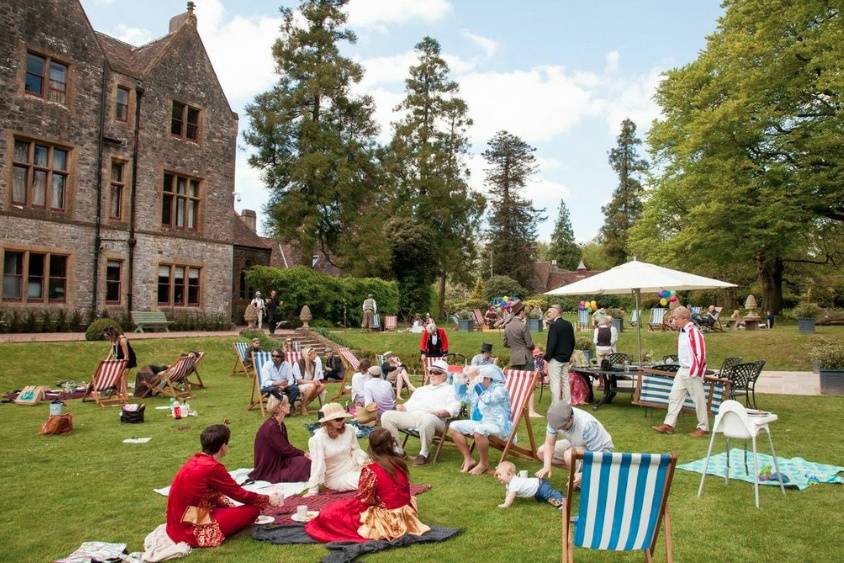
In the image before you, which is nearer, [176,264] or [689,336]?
[689,336]

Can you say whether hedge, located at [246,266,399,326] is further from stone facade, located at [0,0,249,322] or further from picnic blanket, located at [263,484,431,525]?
picnic blanket, located at [263,484,431,525]

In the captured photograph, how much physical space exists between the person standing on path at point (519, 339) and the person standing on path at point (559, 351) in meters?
0.91

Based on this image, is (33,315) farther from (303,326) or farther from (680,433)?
(680,433)

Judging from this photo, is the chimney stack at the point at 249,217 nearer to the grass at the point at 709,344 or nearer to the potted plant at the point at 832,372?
the grass at the point at 709,344

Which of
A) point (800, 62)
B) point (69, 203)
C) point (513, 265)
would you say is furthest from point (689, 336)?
point (513, 265)

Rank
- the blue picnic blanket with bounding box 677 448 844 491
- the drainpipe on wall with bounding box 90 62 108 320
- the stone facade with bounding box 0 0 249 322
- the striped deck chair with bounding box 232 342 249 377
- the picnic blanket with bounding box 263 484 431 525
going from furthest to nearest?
the drainpipe on wall with bounding box 90 62 108 320
the stone facade with bounding box 0 0 249 322
the striped deck chair with bounding box 232 342 249 377
the blue picnic blanket with bounding box 677 448 844 491
the picnic blanket with bounding box 263 484 431 525

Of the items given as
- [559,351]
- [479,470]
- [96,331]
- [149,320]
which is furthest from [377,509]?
[149,320]

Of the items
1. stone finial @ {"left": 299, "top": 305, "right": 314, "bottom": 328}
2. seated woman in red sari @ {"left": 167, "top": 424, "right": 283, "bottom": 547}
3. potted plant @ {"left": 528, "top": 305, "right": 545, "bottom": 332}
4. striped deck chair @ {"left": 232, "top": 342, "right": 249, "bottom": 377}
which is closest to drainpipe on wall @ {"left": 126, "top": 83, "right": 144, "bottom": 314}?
stone finial @ {"left": 299, "top": 305, "right": 314, "bottom": 328}

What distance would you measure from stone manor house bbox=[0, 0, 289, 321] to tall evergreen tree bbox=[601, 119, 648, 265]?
37084mm

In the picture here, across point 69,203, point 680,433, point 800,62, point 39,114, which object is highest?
point 800,62

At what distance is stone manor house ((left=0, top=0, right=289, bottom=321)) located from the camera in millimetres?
19766

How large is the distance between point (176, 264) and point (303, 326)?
573 cm

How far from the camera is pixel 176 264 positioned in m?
24.9

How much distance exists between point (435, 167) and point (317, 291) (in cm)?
1785
